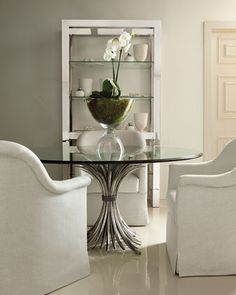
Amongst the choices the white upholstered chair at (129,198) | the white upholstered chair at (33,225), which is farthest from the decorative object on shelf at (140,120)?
the white upholstered chair at (33,225)

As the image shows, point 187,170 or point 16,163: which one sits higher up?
point 16,163

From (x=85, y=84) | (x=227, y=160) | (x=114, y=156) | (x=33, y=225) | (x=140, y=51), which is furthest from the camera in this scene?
(x=85, y=84)

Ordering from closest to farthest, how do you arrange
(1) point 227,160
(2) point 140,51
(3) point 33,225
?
(3) point 33,225, (1) point 227,160, (2) point 140,51

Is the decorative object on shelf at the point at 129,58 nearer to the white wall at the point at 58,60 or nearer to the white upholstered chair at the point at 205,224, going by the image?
the white wall at the point at 58,60

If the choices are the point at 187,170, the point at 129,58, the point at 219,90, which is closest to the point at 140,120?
the point at 129,58

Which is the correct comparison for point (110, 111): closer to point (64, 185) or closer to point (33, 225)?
point (64, 185)

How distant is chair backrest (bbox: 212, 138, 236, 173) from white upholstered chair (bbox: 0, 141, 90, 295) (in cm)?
123

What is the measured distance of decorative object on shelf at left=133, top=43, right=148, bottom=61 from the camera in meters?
5.27

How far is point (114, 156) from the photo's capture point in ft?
10.8

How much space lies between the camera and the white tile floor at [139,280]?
2797 millimetres

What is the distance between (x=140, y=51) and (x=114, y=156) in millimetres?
2289

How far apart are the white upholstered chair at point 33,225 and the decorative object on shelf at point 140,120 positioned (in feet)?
8.16

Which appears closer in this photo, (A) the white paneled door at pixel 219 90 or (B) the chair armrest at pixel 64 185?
(B) the chair armrest at pixel 64 185

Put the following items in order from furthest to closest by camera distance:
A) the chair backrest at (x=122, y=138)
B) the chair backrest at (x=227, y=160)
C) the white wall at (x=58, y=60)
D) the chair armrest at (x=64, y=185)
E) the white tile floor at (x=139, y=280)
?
the white wall at (x=58, y=60), the chair backrest at (x=122, y=138), the chair backrest at (x=227, y=160), the white tile floor at (x=139, y=280), the chair armrest at (x=64, y=185)
